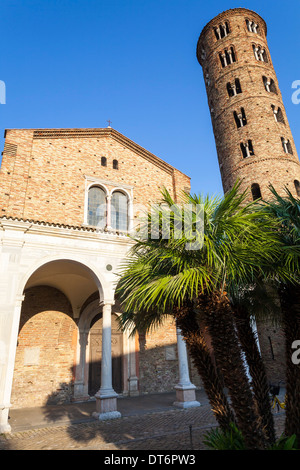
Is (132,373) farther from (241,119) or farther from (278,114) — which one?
(278,114)

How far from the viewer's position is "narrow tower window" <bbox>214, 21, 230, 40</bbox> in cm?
2250

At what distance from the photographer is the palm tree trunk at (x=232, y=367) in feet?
14.4

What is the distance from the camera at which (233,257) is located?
4828 millimetres

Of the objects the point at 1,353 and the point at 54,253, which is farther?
the point at 54,253

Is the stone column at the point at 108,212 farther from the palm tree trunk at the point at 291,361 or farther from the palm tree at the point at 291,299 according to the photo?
the palm tree trunk at the point at 291,361

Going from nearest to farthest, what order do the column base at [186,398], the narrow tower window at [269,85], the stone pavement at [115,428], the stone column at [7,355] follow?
the stone pavement at [115,428] → the stone column at [7,355] → the column base at [186,398] → the narrow tower window at [269,85]

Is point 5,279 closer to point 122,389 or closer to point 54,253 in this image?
point 54,253

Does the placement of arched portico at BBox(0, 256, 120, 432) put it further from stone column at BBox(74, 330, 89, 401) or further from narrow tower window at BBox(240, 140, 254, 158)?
narrow tower window at BBox(240, 140, 254, 158)

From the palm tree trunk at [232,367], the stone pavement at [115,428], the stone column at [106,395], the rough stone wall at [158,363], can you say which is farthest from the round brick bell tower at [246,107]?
the palm tree trunk at [232,367]

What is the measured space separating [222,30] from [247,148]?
36.5ft

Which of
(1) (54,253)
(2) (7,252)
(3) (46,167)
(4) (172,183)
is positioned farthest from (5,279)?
(4) (172,183)

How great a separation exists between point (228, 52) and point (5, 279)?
862 inches

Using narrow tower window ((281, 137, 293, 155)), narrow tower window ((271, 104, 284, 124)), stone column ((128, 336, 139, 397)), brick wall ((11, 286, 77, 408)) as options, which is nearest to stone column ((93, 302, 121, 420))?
brick wall ((11, 286, 77, 408))

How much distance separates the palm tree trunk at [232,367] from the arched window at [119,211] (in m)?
9.92
